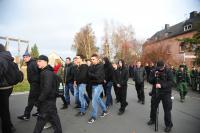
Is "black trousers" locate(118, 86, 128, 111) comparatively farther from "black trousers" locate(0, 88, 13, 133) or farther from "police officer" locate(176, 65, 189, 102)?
"police officer" locate(176, 65, 189, 102)

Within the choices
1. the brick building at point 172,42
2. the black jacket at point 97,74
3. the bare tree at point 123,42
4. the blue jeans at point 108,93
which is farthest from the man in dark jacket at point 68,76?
the bare tree at point 123,42

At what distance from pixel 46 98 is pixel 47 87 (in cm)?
25

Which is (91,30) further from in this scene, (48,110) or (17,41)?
(48,110)

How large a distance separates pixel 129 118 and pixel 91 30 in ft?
147

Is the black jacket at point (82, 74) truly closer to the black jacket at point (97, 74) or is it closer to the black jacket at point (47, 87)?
the black jacket at point (97, 74)

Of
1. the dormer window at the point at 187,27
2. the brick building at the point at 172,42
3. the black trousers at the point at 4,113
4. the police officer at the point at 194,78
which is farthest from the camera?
the dormer window at the point at 187,27

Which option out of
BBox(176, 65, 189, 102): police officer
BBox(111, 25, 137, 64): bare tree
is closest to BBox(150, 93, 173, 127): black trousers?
BBox(176, 65, 189, 102): police officer

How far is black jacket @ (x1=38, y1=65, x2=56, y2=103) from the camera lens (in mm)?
4676

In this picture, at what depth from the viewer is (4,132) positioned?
5164 mm

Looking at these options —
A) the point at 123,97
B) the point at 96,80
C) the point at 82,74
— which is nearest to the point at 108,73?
the point at 123,97

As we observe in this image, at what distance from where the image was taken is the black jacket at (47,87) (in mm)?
4676

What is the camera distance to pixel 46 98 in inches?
187

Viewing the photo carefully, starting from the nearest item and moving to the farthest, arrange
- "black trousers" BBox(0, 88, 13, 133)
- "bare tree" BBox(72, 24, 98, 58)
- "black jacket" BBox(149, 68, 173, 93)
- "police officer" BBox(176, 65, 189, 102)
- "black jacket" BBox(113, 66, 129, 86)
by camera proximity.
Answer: "black trousers" BBox(0, 88, 13, 133) < "black jacket" BBox(149, 68, 173, 93) < "black jacket" BBox(113, 66, 129, 86) < "police officer" BBox(176, 65, 189, 102) < "bare tree" BBox(72, 24, 98, 58)

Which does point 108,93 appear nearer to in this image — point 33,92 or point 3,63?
point 33,92
